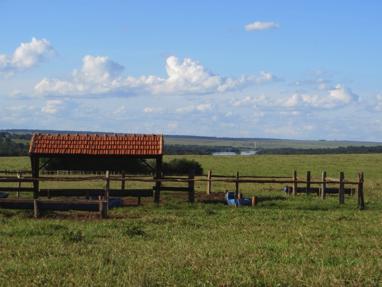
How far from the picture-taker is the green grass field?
9.24 metres

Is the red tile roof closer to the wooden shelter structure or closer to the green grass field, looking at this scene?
the wooden shelter structure

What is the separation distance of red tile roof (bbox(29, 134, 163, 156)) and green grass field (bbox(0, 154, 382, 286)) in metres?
5.17

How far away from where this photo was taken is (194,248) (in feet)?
42.0

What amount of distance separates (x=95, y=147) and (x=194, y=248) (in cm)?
1525

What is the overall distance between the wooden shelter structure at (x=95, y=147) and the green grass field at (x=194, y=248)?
5.07m

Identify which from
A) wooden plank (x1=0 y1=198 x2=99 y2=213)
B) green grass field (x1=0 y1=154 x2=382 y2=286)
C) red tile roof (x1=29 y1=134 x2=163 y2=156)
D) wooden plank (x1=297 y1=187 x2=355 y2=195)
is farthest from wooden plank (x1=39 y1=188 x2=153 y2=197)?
wooden plank (x1=297 y1=187 x2=355 y2=195)

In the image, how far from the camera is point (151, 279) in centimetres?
904

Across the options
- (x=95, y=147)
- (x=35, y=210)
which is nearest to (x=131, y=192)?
(x=95, y=147)

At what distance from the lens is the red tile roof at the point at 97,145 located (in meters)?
27.0

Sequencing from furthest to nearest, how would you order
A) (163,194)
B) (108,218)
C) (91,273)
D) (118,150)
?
1. (163,194)
2. (118,150)
3. (108,218)
4. (91,273)

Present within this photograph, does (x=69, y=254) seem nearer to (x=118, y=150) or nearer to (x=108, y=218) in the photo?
(x=108, y=218)

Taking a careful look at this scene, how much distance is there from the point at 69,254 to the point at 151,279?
3.23m

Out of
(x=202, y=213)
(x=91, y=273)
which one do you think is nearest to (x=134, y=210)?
(x=202, y=213)

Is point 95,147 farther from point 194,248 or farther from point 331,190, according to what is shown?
point 194,248
